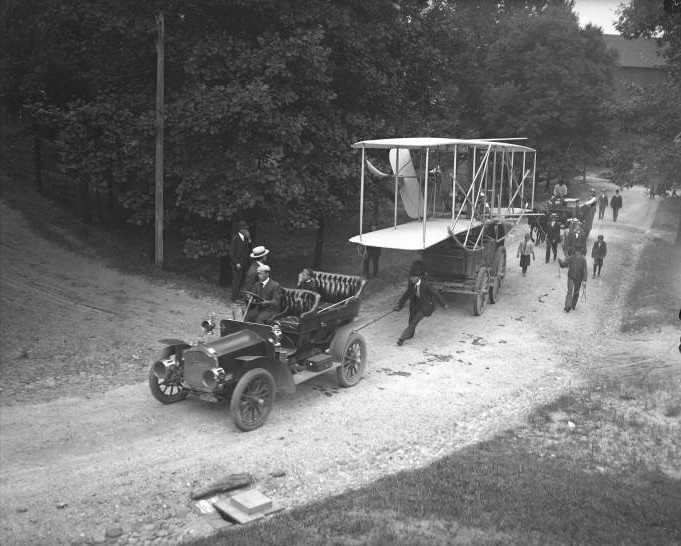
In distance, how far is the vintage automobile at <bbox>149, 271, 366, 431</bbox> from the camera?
9.41m

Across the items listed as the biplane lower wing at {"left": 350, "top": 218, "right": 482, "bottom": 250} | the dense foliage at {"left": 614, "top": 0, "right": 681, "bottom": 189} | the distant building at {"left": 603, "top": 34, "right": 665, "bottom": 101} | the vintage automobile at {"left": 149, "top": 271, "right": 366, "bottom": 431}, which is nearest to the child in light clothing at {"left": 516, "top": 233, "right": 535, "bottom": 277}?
the biplane lower wing at {"left": 350, "top": 218, "right": 482, "bottom": 250}

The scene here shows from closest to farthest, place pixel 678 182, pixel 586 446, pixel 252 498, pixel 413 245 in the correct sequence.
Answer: pixel 252 498
pixel 586 446
pixel 413 245
pixel 678 182

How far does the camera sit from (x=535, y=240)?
27.4m

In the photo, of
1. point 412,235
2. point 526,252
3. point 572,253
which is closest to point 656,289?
point 572,253

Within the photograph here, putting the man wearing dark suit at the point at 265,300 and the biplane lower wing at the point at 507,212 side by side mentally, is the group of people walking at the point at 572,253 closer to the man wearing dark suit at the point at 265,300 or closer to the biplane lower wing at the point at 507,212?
the biplane lower wing at the point at 507,212

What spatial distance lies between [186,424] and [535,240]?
817 inches

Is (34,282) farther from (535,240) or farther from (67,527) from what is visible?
(535,240)

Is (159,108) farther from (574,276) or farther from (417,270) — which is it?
(574,276)

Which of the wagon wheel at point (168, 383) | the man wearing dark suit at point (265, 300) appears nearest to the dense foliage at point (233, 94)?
the man wearing dark suit at point (265, 300)

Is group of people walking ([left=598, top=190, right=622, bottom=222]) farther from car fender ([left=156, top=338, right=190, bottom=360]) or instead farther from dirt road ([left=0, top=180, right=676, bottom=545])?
car fender ([left=156, top=338, right=190, bottom=360])

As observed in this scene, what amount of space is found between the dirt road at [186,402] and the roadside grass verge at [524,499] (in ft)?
2.18

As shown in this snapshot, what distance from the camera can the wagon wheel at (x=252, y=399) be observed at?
9.19 metres

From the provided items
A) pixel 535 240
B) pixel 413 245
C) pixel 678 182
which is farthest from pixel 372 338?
pixel 678 182

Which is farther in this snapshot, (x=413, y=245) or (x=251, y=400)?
(x=413, y=245)
